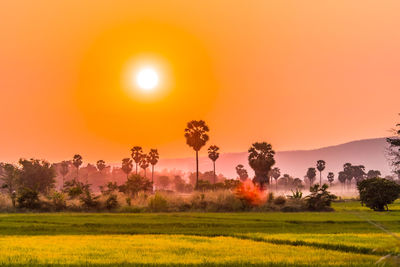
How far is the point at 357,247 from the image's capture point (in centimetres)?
2097

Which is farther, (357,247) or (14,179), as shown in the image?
(14,179)

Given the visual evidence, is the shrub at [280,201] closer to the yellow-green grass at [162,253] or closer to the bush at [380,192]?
the bush at [380,192]

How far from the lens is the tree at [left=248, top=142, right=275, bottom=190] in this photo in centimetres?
9888

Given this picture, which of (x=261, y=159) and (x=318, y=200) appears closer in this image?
(x=318, y=200)

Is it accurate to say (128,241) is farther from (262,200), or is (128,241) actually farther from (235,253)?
(262,200)

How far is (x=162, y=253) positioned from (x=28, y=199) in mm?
40663

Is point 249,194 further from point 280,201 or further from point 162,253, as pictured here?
point 162,253

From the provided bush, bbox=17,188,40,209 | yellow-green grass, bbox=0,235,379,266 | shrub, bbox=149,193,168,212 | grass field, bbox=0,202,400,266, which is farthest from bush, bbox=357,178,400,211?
bush, bbox=17,188,40,209

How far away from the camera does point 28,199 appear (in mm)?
56750

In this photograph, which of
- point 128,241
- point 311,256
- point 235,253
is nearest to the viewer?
point 311,256

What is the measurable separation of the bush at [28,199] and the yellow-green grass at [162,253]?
3178 centimetres

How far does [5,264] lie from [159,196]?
133ft

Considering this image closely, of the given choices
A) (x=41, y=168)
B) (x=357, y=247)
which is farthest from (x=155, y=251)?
(x=41, y=168)

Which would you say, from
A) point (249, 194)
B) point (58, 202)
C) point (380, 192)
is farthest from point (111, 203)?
point (380, 192)
